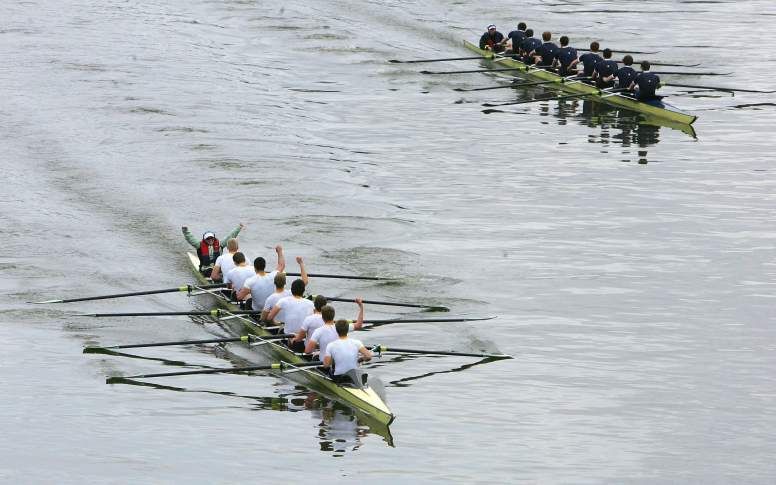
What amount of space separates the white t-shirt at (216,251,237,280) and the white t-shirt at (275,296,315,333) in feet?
12.4

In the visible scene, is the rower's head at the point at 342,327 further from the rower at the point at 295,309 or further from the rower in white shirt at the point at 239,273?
the rower in white shirt at the point at 239,273

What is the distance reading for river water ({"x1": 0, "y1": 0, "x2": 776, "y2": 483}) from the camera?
2469 centimetres

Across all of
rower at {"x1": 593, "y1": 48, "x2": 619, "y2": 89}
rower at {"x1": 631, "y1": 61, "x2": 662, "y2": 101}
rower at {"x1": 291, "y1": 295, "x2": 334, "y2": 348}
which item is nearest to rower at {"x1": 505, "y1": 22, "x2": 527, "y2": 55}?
rower at {"x1": 593, "y1": 48, "x2": 619, "y2": 89}

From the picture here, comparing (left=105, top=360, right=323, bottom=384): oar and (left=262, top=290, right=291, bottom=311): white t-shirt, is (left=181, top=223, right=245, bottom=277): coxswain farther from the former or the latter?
(left=105, top=360, right=323, bottom=384): oar

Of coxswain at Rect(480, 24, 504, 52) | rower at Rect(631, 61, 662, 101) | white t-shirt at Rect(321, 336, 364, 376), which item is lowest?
white t-shirt at Rect(321, 336, 364, 376)

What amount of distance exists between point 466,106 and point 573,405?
31.2 meters

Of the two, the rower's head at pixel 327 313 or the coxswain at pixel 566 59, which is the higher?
the coxswain at pixel 566 59

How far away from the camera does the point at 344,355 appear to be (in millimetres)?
25656

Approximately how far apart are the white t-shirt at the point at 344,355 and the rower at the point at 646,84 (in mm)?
27991

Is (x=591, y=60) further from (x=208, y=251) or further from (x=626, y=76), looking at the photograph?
(x=208, y=251)

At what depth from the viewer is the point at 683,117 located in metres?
51.7

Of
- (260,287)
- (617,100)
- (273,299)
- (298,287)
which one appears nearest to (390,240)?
(260,287)

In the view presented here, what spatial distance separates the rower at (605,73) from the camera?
53.8m

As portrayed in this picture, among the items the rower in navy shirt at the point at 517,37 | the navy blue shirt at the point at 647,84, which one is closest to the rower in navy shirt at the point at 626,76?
the navy blue shirt at the point at 647,84
